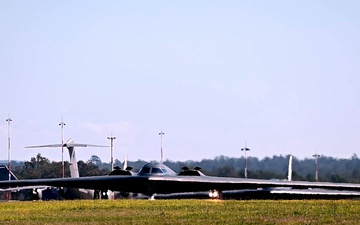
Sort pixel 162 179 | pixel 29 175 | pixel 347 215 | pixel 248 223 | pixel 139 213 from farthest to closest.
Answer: pixel 29 175, pixel 162 179, pixel 139 213, pixel 347 215, pixel 248 223

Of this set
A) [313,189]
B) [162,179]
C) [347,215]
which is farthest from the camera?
[313,189]

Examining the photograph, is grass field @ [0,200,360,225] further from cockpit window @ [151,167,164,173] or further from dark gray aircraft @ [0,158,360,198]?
cockpit window @ [151,167,164,173]

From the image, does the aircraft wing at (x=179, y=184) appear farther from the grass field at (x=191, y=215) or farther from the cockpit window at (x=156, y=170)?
the grass field at (x=191, y=215)

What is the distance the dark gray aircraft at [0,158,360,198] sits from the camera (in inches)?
2899

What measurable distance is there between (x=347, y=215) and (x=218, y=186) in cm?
4025

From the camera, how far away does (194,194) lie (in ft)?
259

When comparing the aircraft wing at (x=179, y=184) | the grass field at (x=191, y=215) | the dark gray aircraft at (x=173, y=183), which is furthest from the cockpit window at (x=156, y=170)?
the grass field at (x=191, y=215)

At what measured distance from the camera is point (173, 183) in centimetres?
7456

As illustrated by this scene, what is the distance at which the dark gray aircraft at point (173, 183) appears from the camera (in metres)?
73.6

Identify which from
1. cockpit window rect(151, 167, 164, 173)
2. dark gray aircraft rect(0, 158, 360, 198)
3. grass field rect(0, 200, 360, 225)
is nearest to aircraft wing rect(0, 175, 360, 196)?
dark gray aircraft rect(0, 158, 360, 198)

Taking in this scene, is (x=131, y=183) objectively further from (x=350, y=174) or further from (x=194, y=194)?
(x=350, y=174)

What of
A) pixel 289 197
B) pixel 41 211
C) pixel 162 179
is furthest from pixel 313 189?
pixel 41 211

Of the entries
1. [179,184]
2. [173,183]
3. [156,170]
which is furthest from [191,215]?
[156,170]

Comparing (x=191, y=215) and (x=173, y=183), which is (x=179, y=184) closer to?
(x=173, y=183)
